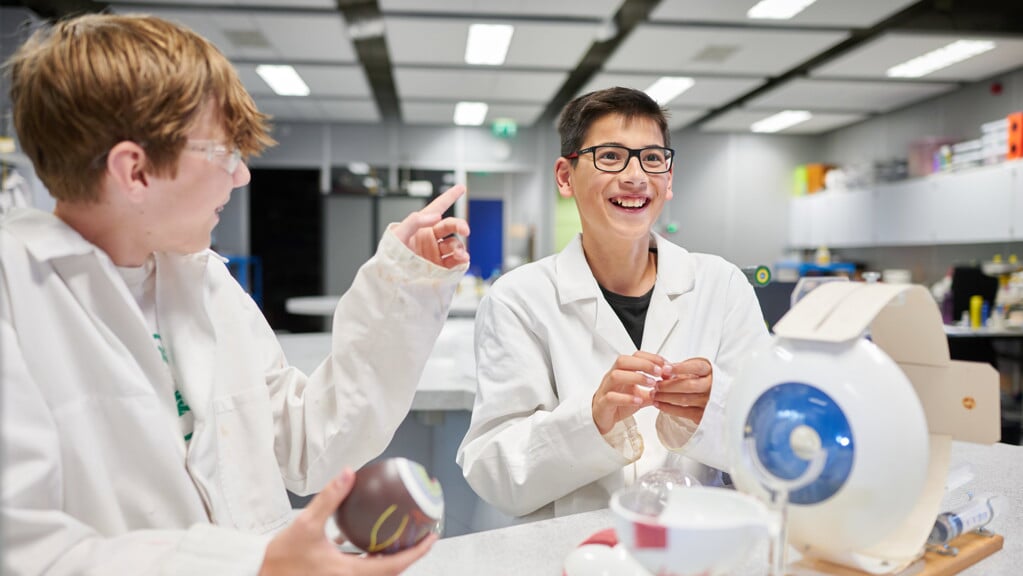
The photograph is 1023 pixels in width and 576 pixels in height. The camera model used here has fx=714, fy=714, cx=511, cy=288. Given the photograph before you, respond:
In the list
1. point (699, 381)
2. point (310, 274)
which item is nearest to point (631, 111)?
point (699, 381)

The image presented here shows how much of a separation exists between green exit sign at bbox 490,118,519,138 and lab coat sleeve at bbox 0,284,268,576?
8.60 m

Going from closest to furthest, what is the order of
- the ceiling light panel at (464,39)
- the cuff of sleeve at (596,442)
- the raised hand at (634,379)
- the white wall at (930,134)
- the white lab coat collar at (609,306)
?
1. the raised hand at (634,379)
2. the cuff of sleeve at (596,442)
3. the white lab coat collar at (609,306)
4. the ceiling light panel at (464,39)
5. the white wall at (930,134)

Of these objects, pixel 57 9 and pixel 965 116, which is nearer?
pixel 57 9

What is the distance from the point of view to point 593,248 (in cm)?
167

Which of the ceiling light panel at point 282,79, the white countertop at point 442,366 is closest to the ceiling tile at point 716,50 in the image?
the ceiling light panel at point 282,79

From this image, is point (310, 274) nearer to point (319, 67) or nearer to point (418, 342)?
point (319, 67)

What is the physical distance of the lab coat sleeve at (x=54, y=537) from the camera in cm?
68

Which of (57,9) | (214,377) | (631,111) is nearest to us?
(214,377)

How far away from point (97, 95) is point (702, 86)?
6952mm

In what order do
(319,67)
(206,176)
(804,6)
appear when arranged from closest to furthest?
1. (206,176)
2. (804,6)
3. (319,67)

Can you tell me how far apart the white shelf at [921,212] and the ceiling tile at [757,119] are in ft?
2.90

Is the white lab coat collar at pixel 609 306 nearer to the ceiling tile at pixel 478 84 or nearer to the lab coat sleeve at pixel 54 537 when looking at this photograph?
the lab coat sleeve at pixel 54 537

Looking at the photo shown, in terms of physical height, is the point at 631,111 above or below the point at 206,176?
above

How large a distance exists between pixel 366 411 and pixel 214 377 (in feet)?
0.74
